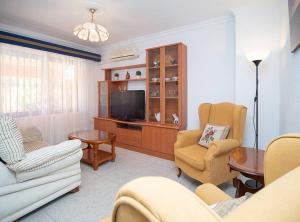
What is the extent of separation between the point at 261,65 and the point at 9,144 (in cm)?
313

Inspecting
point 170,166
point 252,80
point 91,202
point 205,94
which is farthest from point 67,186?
point 252,80

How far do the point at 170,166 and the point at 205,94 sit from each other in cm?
142

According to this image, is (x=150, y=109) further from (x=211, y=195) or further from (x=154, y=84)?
(x=211, y=195)

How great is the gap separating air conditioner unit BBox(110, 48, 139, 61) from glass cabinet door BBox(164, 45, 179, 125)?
0.91 m

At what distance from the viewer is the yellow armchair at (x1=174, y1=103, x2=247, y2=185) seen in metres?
2.03

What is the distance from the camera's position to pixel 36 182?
5.56 feet

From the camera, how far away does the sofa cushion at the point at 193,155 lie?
6.82ft

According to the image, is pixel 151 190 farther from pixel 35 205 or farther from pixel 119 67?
pixel 119 67

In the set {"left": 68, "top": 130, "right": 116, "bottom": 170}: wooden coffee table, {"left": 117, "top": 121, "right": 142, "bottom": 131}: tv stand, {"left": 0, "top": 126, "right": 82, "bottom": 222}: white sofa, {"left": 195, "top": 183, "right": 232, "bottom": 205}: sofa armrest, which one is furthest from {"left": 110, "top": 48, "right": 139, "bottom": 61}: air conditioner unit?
{"left": 195, "top": 183, "right": 232, "bottom": 205}: sofa armrest

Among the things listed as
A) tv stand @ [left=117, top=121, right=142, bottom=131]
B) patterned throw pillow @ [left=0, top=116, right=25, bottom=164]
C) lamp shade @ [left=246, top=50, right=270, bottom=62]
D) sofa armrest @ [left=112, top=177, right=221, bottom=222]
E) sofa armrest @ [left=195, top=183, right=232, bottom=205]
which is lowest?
sofa armrest @ [left=195, top=183, right=232, bottom=205]

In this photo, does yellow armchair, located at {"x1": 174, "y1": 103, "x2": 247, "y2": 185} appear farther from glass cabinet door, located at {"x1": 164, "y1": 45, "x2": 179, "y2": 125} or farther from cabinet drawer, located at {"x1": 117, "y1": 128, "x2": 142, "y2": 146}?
cabinet drawer, located at {"x1": 117, "y1": 128, "x2": 142, "y2": 146}

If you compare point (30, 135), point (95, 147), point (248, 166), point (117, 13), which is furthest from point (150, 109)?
point (248, 166)

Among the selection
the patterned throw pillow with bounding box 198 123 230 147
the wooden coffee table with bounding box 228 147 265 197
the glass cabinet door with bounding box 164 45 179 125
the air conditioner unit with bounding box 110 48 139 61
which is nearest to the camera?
the wooden coffee table with bounding box 228 147 265 197

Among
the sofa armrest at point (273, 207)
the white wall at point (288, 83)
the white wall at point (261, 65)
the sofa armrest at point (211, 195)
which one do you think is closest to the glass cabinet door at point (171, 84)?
the white wall at point (261, 65)
